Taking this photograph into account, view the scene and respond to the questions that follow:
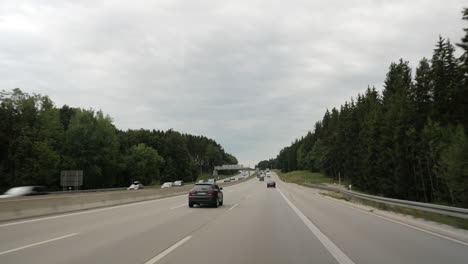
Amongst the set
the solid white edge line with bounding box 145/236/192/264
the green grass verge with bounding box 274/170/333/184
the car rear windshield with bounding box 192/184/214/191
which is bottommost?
the green grass verge with bounding box 274/170/333/184

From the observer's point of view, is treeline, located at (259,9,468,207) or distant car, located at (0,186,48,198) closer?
distant car, located at (0,186,48,198)

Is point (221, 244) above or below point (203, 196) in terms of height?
below

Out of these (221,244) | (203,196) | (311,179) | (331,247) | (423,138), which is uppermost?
(423,138)

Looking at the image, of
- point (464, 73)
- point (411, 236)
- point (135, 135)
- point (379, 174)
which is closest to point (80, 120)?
point (135, 135)

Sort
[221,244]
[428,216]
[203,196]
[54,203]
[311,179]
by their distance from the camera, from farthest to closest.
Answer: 1. [311,179]
2. [203,196]
3. [54,203]
4. [428,216]
5. [221,244]

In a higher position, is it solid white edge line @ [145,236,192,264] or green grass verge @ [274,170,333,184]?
solid white edge line @ [145,236,192,264]

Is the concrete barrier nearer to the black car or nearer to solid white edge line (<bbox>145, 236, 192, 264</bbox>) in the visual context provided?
the black car

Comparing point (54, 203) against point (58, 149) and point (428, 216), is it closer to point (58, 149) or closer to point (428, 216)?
point (428, 216)

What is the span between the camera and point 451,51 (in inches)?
1946

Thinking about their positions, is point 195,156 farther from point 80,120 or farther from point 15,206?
point 15,206

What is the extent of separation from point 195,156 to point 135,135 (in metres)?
71.5

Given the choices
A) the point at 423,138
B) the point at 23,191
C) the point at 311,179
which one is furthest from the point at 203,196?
the point at 311,179

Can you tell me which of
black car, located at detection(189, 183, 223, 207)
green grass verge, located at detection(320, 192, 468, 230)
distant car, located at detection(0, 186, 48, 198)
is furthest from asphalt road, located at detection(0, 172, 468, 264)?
distant car, located at detection(0, 186, 48, 198)

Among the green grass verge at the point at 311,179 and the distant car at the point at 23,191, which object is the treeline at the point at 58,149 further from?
the green grass verge at the point at 311,179
